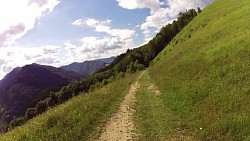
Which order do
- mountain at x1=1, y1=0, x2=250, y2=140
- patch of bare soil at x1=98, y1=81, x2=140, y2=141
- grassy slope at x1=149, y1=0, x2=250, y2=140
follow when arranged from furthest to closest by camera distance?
patch of bare soil at x1=98, y1=81, x2=140, y2=141
mountain at x1=1, y1=0, x2=250, y2=140
grassy slope at x1=149, y1=0, x2=250, y2=140

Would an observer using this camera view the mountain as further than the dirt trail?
No

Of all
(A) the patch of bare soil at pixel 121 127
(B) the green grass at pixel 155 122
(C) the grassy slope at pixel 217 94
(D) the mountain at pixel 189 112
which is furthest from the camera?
(A) the patch of bare soil at pixel 121 127

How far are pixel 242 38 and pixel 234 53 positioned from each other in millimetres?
3873

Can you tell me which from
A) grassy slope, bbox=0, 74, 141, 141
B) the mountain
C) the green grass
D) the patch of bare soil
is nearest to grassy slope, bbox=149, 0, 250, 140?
the mountain

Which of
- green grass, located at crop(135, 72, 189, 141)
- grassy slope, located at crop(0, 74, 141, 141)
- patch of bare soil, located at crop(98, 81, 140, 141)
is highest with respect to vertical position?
grassy slope, located at crop(0, 74, 141, 141)

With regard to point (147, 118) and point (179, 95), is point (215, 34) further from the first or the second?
point (147, 118)

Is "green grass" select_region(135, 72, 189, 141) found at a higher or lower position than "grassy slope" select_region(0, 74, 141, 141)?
lower

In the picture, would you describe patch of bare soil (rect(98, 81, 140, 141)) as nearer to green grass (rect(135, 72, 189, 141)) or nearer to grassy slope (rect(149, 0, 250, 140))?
green grass (rect(135, 72, 189, 141))

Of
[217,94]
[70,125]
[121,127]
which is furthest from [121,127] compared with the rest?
[217,94]

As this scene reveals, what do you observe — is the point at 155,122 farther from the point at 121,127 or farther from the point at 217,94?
the point at 217,94

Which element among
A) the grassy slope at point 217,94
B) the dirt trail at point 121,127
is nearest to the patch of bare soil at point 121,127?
the dirt trail at point 121,127

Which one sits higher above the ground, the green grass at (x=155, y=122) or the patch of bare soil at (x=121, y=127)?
the patch of bare soil at (x=121, y=127)

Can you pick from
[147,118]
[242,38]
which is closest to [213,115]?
[147,118]

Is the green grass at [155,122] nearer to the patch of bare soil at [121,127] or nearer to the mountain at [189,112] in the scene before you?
the mountain at [189,112]
